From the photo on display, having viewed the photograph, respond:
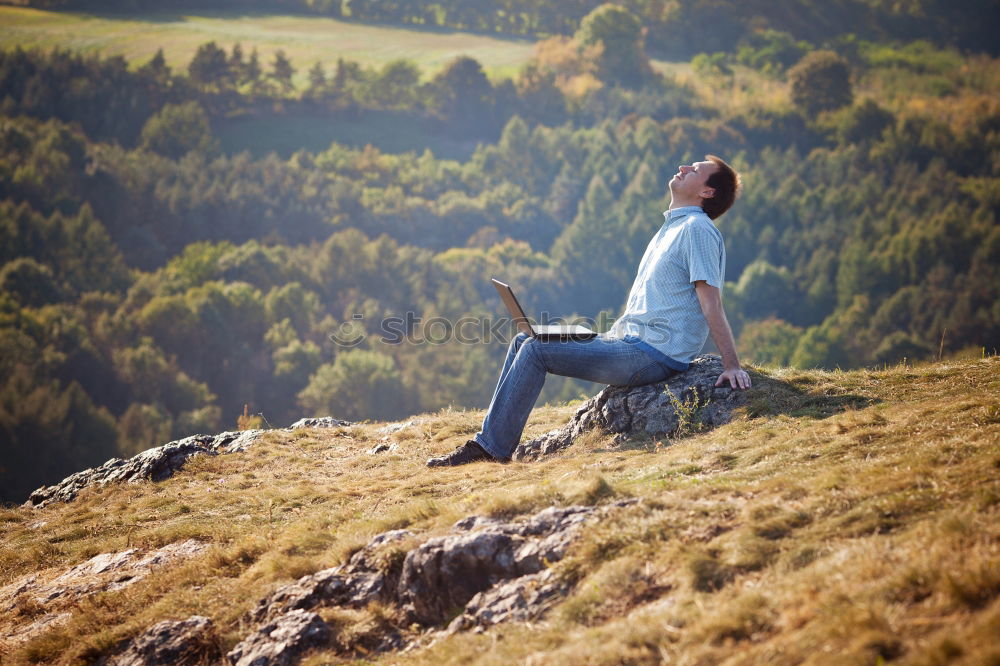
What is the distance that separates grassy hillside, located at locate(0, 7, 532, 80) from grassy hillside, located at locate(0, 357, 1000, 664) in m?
142

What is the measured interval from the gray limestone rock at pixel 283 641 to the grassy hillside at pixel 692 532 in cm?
13

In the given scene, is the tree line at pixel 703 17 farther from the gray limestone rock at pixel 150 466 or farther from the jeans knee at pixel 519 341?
the jeans knee at pixel 519 341

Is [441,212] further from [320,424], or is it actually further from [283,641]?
[283,641]

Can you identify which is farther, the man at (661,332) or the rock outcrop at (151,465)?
the rock outcrop at (151,465)

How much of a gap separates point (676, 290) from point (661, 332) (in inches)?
15.3

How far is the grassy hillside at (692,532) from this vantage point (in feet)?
13.3

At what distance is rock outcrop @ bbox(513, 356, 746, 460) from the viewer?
802 cm

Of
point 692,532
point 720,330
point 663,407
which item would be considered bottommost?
point 663,407

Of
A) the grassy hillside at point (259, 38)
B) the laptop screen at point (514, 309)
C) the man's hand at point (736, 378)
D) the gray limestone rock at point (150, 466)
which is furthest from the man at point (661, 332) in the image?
the grassy hillside at point (259, 38)

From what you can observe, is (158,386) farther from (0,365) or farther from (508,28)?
(508,28)

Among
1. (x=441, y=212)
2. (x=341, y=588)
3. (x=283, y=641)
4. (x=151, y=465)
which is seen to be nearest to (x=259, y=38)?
(x=441, y=212)

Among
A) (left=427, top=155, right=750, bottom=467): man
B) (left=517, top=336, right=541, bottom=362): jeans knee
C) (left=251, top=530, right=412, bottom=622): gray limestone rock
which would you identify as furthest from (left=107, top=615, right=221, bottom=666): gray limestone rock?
(left=517, top=336, right=541, bottom=362): jeans knee

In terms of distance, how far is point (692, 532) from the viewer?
526cm

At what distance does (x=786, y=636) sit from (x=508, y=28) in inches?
7426
